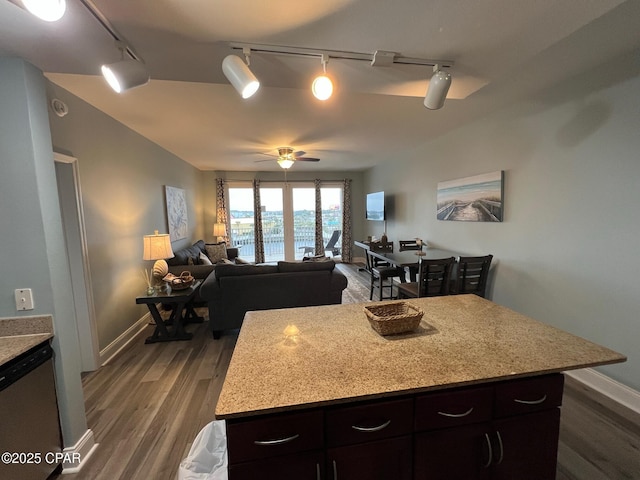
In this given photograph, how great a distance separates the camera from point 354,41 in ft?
4.56

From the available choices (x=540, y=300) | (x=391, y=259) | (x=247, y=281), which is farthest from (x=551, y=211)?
(x=247, y=281)

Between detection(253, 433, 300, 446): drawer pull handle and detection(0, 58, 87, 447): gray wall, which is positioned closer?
detection(253, 433, 300, 446): drawer pull handle

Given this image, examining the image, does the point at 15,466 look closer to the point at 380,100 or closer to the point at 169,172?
the point at 380,100

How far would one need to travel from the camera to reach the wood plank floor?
158 cm

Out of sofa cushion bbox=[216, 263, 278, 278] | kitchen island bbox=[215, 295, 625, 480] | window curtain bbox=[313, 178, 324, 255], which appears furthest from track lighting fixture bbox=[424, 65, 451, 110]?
window curtain bbox=[313, 178, 324, 255]

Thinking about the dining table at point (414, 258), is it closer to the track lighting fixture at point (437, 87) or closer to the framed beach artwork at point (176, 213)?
the track lighting fixture at point (437, 87)

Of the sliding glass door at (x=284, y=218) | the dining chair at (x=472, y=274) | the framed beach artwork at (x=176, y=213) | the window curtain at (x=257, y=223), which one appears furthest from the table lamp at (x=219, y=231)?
the dining chair at (x=472, y=274)

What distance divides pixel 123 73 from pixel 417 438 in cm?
205

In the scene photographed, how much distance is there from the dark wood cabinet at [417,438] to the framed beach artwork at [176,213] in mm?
4153

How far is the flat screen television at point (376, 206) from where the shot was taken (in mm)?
5824

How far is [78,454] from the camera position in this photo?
1.64 m

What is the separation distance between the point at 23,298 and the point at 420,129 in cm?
416

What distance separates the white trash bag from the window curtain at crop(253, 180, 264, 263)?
5618mm

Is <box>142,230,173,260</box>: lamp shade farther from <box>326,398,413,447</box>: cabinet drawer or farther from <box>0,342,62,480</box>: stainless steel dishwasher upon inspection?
<box>326,398,413,447</box>: cabinet drawer
